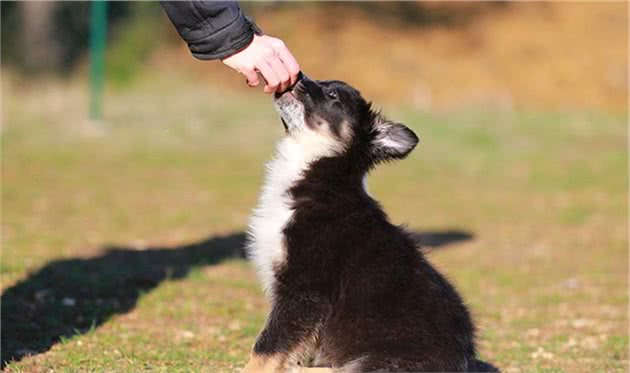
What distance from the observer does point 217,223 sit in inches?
489

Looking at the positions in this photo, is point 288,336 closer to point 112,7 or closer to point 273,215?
point 273,215

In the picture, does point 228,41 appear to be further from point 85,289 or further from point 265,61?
point 85,289

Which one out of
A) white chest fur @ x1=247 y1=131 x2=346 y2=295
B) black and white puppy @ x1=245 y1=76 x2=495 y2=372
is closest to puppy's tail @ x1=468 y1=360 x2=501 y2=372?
black and white puppy @ x1=245 y1=76 x2=495 y2=372

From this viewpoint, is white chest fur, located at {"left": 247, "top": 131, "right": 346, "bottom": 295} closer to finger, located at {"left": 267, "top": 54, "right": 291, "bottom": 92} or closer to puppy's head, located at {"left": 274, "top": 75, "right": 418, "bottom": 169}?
puppy's head, located at {"left": 274, "top": 75, "right": 418, "bottom": 169}

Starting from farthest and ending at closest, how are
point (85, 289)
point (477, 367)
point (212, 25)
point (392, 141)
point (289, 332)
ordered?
point (85, 289) → point (392, 141) → point (477, 367) → point (289, 332) → point (212, 25)

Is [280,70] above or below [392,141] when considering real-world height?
below

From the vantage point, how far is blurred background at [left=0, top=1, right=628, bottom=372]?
746 centimetres

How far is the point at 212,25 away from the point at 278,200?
47.1 inches

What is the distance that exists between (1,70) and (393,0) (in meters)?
10.3

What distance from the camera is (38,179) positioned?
14.8 metres

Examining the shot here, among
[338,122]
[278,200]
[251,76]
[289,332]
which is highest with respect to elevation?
[338,122]

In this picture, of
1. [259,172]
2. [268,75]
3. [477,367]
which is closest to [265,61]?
[268,75]

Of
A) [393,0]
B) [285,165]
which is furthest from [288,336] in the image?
[393,0]

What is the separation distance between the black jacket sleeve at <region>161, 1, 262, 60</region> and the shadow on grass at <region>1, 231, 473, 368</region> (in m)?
1.64
